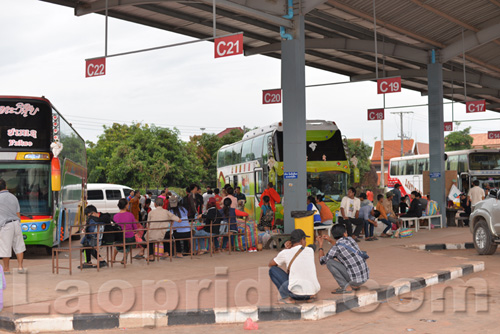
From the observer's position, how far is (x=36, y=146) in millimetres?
14773

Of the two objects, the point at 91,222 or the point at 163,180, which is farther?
the point at 163,180

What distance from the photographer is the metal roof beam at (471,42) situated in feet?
68.9

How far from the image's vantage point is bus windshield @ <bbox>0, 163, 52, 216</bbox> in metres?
14.6

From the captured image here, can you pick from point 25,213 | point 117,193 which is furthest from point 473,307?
point 117,193

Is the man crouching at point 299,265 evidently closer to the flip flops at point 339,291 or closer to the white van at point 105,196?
the flip flops at point 339,291

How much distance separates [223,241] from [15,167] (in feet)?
17.6

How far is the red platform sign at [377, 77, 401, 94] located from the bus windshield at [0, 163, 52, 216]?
34.0ft

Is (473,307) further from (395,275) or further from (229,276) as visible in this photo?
(229,276)

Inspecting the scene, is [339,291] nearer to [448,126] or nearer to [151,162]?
[448,126]

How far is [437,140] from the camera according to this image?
80.4 feet

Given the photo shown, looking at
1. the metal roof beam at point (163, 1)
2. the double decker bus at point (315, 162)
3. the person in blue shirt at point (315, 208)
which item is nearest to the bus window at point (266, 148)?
the double decker bus at point (315, 162)

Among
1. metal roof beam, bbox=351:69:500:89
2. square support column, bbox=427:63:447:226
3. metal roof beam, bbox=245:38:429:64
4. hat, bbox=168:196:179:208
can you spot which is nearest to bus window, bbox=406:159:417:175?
metal roof beam, bbox=351:69:500:89

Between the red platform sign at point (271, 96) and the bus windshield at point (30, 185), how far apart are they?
8656mm

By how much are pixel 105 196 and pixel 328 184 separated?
1201 centimetres
